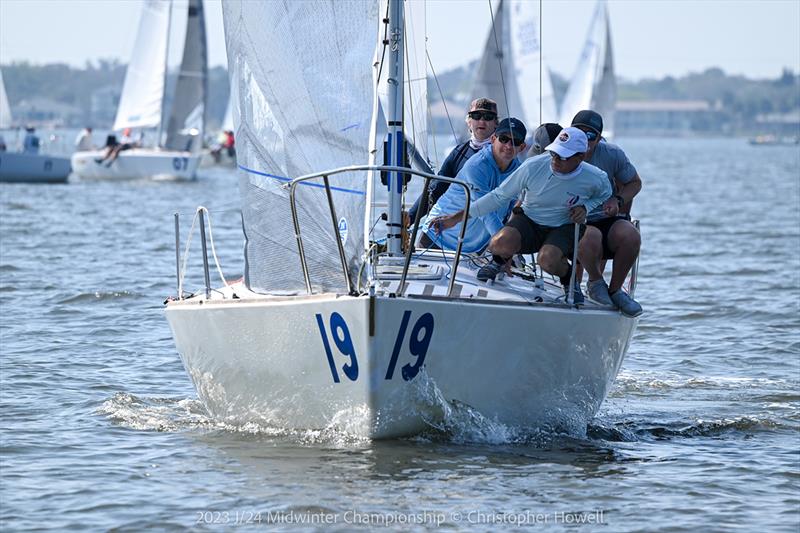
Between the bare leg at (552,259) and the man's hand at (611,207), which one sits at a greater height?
the man's hand at (611,207)

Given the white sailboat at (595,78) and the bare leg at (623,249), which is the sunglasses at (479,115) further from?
the white sailboat at (595,78)

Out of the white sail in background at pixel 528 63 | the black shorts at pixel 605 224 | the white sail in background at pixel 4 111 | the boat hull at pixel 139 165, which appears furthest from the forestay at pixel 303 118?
the boat hull at pixel 139 165

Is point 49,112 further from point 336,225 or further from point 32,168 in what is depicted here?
point 336,225

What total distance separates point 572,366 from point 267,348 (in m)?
1.70

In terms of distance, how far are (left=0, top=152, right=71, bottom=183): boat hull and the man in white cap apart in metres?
28.5

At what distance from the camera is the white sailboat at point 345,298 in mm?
7527

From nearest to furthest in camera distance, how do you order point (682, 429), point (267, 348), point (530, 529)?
point (530, 529) < point (267, 348) < point (682, 429)

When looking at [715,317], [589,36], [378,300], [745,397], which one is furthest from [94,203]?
[589,36]

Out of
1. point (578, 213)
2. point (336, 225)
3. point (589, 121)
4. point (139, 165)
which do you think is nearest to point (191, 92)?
point (139, 165)

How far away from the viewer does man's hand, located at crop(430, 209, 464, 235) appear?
8.42 meters

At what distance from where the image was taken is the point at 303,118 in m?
8.09

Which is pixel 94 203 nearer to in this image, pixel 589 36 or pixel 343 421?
pixel 343 421

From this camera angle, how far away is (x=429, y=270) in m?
8.34

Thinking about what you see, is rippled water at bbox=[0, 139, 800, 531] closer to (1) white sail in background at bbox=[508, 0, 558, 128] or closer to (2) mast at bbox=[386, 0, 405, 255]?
(2) mast at bbox=[386, 0, 405, 255]
